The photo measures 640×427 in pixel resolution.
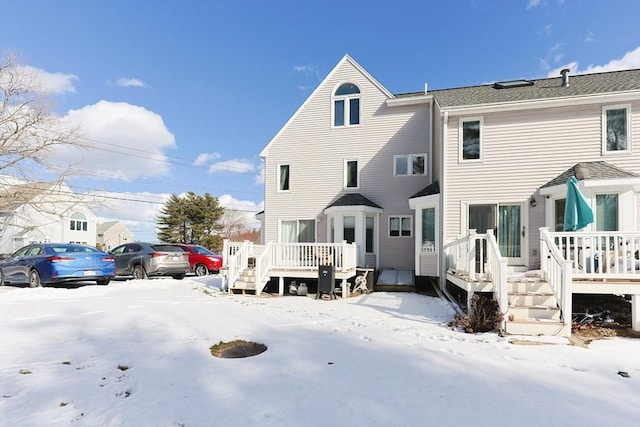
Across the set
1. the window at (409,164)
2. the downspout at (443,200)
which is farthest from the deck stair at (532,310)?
the window at (409,164)

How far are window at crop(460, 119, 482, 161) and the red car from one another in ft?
38.7

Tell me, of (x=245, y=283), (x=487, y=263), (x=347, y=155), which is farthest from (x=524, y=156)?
(x=245, y=283)

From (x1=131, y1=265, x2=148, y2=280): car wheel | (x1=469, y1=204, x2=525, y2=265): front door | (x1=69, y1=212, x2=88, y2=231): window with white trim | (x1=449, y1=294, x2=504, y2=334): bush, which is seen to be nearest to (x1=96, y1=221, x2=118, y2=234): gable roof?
(x1=69, y1=212, x2=88, y2=231): window with white trim

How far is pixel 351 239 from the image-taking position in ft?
45.2

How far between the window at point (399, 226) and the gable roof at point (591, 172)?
504cm

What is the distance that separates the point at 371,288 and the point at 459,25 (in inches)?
460

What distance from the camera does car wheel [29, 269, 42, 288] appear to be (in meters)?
10.0

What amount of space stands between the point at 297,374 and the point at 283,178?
12.1m

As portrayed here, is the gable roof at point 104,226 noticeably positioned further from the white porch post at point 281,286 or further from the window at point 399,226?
the window at point 399,226

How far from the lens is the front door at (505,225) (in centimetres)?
990

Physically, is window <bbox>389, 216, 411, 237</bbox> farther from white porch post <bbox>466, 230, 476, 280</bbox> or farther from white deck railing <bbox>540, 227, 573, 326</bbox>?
white deck railing <bbox>540, 227, 573, 326</bbox>

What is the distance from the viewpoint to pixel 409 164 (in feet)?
44.7

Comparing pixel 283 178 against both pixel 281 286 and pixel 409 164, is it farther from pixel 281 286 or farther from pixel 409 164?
pixel 281 286

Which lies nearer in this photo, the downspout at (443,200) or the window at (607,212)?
the window at (607,212)
